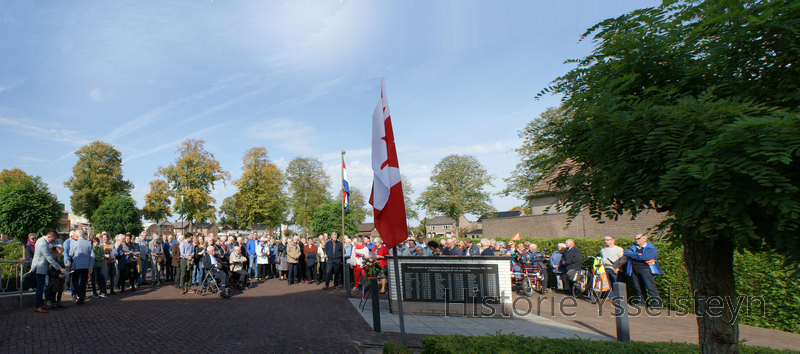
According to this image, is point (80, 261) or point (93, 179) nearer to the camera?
point (80, 261)

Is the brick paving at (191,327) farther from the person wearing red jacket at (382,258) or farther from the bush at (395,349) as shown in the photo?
the bush at (395,349)

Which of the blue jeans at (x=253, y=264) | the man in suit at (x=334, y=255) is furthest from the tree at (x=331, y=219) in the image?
the man in suit at (x=334, y=255)

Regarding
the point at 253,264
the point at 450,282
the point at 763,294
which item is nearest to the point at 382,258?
the point at 450,282

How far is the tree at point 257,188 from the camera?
43969 millimetres

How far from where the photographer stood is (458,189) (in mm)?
57438

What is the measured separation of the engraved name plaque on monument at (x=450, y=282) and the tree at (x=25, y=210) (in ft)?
66.8

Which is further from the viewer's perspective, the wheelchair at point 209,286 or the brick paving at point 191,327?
the wheelchair at point 209,286

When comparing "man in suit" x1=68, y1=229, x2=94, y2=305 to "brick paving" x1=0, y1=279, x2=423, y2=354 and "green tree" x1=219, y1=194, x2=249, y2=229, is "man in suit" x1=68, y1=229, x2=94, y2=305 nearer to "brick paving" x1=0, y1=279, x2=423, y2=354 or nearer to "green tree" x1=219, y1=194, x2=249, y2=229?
"brick paving" x1=0, y1=279, x2=423, y2=354

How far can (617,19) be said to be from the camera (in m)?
3.16

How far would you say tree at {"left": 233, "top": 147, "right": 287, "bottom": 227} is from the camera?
43969 millimetres

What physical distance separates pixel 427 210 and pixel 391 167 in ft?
179

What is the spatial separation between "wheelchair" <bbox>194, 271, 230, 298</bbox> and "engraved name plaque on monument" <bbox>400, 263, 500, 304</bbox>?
6041 millimetres

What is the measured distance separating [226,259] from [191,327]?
5.86 m

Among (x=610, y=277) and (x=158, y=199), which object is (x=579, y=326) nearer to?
(x=610, y=277)
